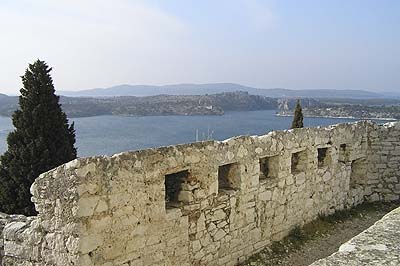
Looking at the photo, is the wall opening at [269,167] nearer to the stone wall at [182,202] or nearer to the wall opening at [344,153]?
the stone wall at [182,202]

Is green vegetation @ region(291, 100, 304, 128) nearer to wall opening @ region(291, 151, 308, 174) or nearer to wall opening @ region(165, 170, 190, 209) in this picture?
wall opening @ region(291, 151, 308, 174)

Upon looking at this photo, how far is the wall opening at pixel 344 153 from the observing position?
10.6 metres

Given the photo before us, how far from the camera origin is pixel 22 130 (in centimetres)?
1157

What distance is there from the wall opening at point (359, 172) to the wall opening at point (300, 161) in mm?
2806

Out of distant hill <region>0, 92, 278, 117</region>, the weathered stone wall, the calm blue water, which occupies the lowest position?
the calm blue water

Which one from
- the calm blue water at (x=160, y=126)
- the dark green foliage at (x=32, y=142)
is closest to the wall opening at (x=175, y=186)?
the dark green foliage at (x=32, y=142)

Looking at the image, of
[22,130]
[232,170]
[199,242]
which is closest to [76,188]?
[199,242]

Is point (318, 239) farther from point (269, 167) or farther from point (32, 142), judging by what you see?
point (32, 142)

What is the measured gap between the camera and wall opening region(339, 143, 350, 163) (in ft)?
34.8

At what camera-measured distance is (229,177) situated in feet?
24.1

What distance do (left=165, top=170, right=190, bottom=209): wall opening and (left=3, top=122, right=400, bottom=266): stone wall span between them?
15 mm

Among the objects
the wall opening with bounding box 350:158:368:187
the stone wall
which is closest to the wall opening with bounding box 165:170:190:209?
the stone wall

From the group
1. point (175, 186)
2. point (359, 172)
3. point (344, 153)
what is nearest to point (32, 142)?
point (175, 186)

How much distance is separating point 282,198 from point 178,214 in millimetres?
2871
